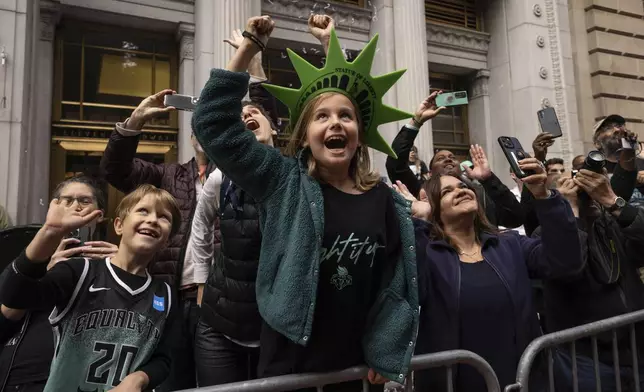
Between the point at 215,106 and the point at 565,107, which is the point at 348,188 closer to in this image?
the point at 215,106

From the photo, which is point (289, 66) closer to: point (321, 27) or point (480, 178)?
point (480, 178)

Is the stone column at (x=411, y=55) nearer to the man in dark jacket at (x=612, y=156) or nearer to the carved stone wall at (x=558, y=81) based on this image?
the carved stone wall at (x=558, y=81)

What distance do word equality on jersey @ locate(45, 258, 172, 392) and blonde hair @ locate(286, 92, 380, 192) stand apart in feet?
3.16

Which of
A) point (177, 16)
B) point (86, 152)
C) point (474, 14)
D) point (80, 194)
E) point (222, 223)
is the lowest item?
point (222, 223)

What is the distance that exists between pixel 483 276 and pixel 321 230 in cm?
121

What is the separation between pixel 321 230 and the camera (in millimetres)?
1530

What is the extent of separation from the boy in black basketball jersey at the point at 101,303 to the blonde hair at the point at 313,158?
31.2 inches

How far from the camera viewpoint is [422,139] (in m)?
9.39

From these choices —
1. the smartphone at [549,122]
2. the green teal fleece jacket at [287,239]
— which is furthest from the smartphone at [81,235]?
the smartphone at [549,122]

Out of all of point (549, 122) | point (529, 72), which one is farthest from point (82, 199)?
point (529, 72)

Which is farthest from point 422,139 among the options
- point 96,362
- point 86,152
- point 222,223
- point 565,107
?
point 96,362

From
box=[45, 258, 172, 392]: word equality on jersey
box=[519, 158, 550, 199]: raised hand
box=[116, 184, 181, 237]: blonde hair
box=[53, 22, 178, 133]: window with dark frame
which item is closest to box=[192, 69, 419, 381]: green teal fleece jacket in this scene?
box=[45, 258, 172, 392]: word equality on jersey

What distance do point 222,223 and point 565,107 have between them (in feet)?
38.5

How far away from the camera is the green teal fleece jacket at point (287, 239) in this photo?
4.88 ft
